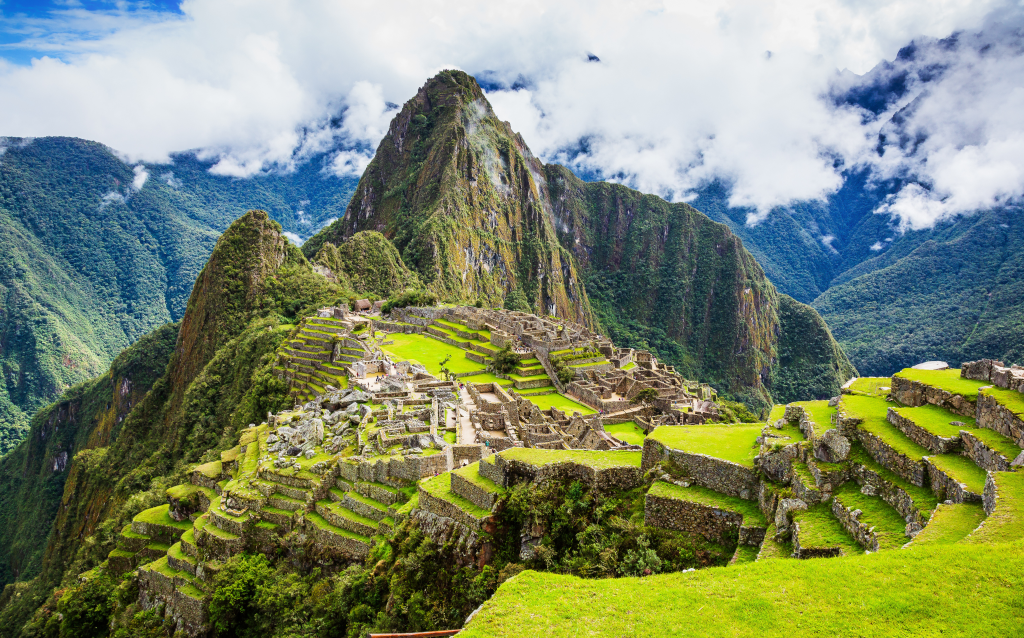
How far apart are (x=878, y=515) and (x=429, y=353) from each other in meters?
49.7

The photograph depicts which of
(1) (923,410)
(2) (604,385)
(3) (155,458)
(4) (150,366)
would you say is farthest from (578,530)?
(4) (150,366)

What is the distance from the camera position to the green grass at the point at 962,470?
7.33 meters

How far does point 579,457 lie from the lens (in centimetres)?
1255

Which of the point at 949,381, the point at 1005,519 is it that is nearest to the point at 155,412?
the point at 949,381

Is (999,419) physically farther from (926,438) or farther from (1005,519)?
(1005,519)

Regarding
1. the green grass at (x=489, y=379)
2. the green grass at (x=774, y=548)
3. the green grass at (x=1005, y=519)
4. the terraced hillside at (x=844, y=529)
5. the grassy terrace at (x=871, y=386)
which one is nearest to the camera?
the terraced hillside at (x=844, y=529)

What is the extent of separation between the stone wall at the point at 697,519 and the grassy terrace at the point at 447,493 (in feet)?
12.0

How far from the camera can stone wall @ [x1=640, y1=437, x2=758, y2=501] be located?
33.3ft

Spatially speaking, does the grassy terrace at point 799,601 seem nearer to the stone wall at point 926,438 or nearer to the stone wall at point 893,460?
the stone wall at point 893,460

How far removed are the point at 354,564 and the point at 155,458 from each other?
4758 centimetres

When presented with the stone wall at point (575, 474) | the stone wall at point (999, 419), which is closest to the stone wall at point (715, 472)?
the stone wall at point (575, 474)

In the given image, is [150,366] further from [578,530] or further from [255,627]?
[578,530]

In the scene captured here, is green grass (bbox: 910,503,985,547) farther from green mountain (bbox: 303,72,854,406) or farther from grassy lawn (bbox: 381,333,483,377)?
green mountain (bbox: 303,72,854,406)

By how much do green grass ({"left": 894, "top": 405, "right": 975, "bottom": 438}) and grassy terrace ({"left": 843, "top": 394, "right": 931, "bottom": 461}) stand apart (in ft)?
0.97
